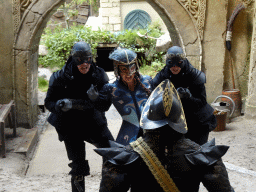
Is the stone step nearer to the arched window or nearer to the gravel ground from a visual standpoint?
the gravel ground

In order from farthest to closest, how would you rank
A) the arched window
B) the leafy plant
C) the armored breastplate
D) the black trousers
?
1. the arched window
2. the leafy plant
3. the black trousers
4. the armored breastplate

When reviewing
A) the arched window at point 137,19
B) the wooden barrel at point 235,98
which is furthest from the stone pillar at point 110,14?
the wooden barrel at point 235,98

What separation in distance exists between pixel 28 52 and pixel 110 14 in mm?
→ 9141

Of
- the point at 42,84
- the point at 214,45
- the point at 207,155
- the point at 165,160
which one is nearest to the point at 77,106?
the point at 165,160

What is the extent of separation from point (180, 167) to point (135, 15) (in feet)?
44.8

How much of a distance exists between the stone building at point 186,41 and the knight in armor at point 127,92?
128 inches

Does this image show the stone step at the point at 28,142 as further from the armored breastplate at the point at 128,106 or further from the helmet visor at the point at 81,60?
the armored breastplate at the point at 128,106

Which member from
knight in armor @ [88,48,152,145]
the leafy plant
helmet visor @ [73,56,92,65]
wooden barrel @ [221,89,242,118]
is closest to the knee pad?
knight in armor @ [88,48,152,145]

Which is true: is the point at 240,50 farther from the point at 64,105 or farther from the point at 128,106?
the point at 64,105

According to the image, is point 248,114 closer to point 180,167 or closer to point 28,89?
point 28,89

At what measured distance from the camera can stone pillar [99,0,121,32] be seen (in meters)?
14.4

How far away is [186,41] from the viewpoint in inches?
228

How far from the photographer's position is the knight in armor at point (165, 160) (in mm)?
1717

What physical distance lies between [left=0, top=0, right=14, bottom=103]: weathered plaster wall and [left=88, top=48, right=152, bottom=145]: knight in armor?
359 centimetres
